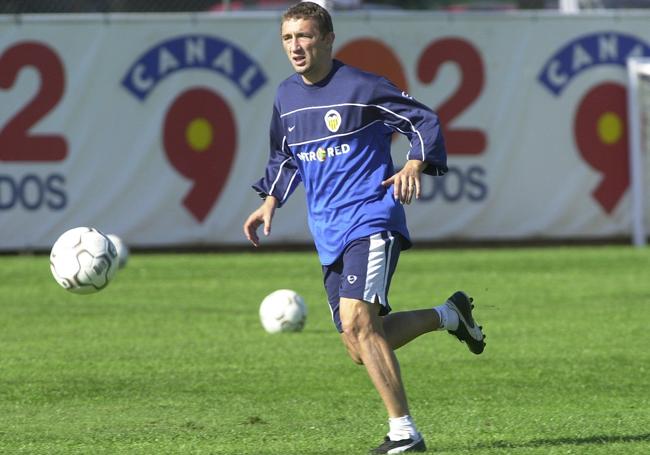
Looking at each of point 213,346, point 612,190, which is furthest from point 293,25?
point 612,190

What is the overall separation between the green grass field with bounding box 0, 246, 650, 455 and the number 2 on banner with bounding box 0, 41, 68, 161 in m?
2.04

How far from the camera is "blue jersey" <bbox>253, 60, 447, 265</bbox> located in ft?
21.0

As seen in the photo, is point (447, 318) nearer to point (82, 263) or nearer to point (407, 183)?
point (407, 183)

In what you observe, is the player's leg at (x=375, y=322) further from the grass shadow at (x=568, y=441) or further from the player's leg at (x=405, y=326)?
the grass shadow at (x=568, y=441)

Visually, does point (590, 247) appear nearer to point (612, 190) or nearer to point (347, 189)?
point (612, 190)

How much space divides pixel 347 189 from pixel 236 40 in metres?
12.0

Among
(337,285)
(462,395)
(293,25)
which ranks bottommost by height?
(462,395)

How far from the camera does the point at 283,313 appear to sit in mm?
11141

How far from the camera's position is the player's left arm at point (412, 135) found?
6168 millimetres

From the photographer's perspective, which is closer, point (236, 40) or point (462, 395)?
point (462, 395)

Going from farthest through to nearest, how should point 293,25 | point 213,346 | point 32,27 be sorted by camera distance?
point 32,27
point 213,346
point 293,25

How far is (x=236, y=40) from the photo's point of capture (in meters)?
18.2

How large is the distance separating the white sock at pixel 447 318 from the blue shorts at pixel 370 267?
2.17 feet

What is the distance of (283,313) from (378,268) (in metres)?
4.88
